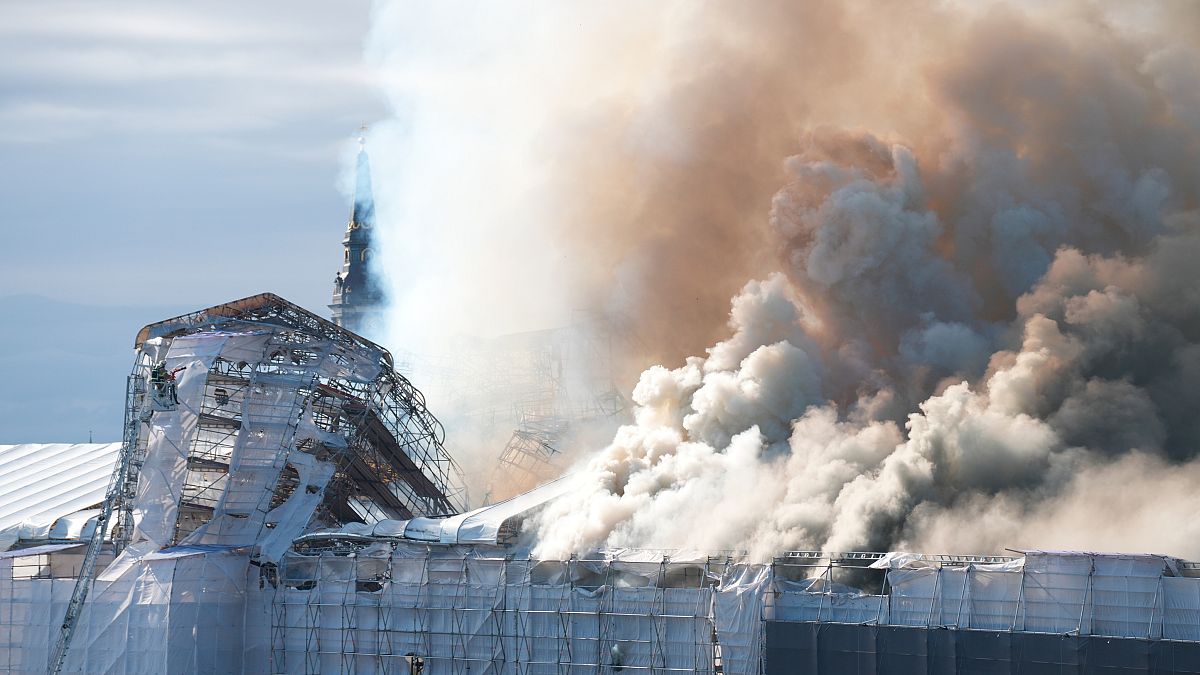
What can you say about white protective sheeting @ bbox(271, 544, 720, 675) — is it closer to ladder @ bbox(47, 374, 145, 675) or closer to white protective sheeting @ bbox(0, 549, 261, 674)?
white protective sheeting @ bbox(0, 549, 261, 674)

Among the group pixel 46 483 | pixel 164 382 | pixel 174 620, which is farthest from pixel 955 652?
pixel 46 483

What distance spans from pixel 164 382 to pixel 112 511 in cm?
622

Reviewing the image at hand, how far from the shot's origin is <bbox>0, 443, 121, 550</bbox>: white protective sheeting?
87688 mm

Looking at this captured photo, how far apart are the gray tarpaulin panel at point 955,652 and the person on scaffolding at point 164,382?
89.6 ft

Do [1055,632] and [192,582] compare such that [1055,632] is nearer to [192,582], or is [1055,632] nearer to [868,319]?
[868,319]

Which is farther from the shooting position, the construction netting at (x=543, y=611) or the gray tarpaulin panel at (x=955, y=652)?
the construction netting at (x=543, y=611)

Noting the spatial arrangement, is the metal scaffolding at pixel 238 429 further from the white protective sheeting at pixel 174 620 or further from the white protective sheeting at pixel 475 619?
the white protective sheeting at pixel 475 619

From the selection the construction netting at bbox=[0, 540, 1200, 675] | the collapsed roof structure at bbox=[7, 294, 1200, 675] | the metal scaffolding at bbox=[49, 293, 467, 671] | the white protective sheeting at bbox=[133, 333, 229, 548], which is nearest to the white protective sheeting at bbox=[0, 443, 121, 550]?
the collapsed roof structure at bbox=[7, 294, 1200, 675]

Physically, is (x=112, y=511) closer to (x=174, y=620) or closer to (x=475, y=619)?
(x=174, y=620)

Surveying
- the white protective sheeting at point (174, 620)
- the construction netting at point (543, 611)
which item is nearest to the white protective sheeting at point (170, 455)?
the construction netting at point (543, 611)

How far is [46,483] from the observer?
96.2m

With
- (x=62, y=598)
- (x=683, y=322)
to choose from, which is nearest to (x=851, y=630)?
(x=683, y=322)

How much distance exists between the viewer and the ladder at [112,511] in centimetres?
7262

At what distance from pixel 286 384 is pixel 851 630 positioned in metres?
27.6
